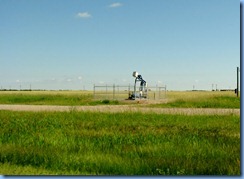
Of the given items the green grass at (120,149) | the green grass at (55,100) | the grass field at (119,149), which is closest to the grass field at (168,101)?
the green grass at (55,100)

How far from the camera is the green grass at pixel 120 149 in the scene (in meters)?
8.65

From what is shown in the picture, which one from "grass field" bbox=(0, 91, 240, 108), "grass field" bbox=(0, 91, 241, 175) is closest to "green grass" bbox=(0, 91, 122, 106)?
"grass field" bbox=(0, 91, 240, 108)

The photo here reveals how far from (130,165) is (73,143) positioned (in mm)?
2984

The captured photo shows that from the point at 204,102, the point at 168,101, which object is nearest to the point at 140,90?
the point at 168,101

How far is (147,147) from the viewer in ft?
34.7

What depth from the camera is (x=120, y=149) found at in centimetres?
1045

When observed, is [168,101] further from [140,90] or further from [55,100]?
[55,100]

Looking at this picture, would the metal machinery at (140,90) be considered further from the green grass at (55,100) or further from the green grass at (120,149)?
the green grass at (120,149)

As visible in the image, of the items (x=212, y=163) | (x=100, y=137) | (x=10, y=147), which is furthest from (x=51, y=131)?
Answer: (x=212, y=163)

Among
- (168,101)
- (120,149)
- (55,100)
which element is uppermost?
(168,101)

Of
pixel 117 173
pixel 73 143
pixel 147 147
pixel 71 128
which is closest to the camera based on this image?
pixel 117 173

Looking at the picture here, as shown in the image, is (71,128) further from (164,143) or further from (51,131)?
(164,143)

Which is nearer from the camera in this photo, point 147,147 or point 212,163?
point 212,163

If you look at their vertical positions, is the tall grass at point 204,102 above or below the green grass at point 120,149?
above
